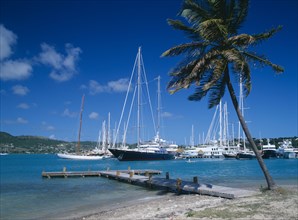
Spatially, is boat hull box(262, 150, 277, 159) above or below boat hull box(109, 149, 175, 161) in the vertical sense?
above

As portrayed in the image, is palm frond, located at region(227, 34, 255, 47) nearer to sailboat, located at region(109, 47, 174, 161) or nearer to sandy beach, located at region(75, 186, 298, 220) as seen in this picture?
sandy beach, located at region(75, 186, 298, 220)

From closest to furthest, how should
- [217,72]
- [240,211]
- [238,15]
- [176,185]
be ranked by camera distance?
1. [240,211]
2. [217,72]
3. [238,15]
4. [176,185]

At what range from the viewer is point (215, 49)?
16.4 metres

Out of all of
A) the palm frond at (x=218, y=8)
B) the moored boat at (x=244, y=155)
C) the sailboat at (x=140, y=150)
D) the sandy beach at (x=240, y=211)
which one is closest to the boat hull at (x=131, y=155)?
the sailboat at (x=140, y=150)

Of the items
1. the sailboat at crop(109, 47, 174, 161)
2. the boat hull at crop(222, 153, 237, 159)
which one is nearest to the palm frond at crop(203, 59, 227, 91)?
the sailboat at crop(109, 47, 174, 161)

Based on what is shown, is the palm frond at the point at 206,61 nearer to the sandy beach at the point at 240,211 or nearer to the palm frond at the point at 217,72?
the palm frond at the point at 217,72

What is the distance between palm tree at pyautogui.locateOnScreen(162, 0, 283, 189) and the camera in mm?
15500

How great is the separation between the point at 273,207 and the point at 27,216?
1316 centimetres

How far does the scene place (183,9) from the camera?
1620 cm

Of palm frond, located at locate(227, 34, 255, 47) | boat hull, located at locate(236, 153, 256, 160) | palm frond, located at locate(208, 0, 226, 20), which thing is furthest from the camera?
boat hull, located at locate(236, 153, 256, 160)

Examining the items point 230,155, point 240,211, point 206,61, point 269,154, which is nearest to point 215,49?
point 206,61

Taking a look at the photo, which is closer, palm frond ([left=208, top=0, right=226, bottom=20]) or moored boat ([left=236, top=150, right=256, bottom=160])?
palm frond ([left=208, top=0, right=226, bottom=20])

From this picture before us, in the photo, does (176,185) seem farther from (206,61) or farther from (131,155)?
(131,155)

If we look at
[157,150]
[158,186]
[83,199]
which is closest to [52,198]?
[83,199]
